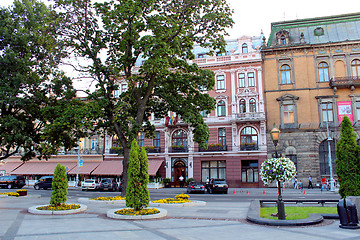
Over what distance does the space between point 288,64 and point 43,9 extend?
2887 centimetres

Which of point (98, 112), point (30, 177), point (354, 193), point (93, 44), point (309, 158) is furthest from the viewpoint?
point (30, 177)

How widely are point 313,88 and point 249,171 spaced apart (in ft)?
42.5

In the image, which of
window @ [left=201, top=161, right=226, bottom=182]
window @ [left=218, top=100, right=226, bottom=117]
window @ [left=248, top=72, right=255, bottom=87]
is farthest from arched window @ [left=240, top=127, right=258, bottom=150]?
window @ [left=248, top=72, right=255, bottom=87]

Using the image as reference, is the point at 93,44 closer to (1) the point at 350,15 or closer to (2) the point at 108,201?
(2) the point at 108,201

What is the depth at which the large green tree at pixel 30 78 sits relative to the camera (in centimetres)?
1923

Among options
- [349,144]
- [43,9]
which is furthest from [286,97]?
[43,9]

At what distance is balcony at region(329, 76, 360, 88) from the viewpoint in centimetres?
3522

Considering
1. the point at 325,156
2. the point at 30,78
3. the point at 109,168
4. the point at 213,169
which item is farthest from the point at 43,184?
the point at 325,156

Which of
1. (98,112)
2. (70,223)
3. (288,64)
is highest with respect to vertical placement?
(288,64)

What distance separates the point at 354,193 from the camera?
12906 millimetres

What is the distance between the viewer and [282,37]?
39125mm

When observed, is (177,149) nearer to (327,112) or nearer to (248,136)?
(248,136)

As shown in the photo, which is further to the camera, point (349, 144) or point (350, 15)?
point (350, 15)

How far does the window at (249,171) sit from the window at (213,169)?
95.3 inches
